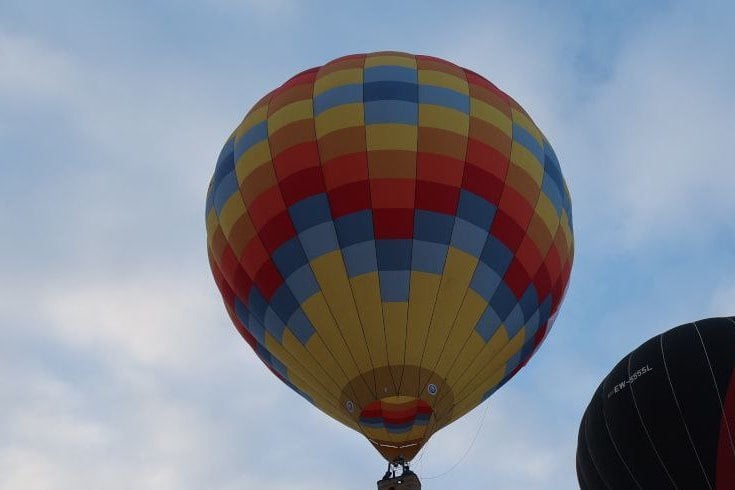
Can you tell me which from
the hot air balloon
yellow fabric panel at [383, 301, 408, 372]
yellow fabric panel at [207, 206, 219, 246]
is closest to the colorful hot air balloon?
yellow fabric panel at [383, 301, 408, 372]

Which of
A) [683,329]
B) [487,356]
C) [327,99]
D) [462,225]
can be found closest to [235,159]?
[327,99]

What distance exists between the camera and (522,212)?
12.0 meters

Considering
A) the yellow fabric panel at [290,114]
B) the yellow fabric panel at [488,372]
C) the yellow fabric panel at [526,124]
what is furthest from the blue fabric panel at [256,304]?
the yellow fabric panel at [526,124]

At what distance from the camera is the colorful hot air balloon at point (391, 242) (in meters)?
11.2

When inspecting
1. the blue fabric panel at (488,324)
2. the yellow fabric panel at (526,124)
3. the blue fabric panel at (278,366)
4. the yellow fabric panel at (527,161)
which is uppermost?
→ the yellow fabric panel at (526,124)

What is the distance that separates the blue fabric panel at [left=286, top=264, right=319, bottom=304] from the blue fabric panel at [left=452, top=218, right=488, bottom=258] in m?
2.00

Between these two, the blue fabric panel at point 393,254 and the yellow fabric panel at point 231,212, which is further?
the yellow fabric panel at point 231,212

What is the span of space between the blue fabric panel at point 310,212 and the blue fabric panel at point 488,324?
2519mm

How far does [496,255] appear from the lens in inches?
460

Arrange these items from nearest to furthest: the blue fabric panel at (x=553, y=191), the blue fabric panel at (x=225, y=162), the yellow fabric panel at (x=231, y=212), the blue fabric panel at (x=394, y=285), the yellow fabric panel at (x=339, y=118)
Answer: the blue fabric panel at (x=394, y=285), the yellow fabric panel at (x=339, y=118), the yellow fabric panel at (x=231, y=212), the blue fabric panel at (x=553, y=191), the blue fabric panel at (x=225, y=162)

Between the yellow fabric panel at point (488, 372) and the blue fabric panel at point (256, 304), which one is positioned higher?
the blue fabric panel at point (256, 304)

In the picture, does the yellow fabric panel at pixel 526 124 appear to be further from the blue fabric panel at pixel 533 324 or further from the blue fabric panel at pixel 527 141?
the blue fabric panel at pixel 533 324

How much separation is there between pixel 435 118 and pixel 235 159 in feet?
10.3

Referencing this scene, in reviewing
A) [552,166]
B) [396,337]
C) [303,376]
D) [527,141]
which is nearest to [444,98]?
[527,141]
